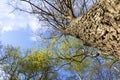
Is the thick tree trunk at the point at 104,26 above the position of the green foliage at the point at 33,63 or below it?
above

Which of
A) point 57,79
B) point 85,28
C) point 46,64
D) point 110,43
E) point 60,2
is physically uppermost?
point 60,2

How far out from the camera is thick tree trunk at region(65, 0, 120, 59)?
3195 millimetres

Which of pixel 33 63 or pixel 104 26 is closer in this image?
pixel 104 26

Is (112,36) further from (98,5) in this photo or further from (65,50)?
(65,50)

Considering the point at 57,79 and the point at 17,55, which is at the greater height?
the point at 17,55

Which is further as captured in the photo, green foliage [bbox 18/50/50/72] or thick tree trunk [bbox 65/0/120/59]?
green foliage [bbox 18/50/50/72]

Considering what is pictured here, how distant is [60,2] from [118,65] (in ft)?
37.7

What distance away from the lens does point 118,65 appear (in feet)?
56.5

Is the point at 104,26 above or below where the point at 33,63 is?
above

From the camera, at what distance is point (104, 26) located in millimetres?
3441

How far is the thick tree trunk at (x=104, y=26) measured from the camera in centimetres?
320

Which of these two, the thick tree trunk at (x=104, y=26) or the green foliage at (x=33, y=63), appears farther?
Result: the green foliage at (x=33, y=63)

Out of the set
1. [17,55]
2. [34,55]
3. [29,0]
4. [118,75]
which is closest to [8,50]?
[17,55]

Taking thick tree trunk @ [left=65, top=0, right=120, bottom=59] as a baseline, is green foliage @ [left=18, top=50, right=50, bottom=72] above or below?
below
